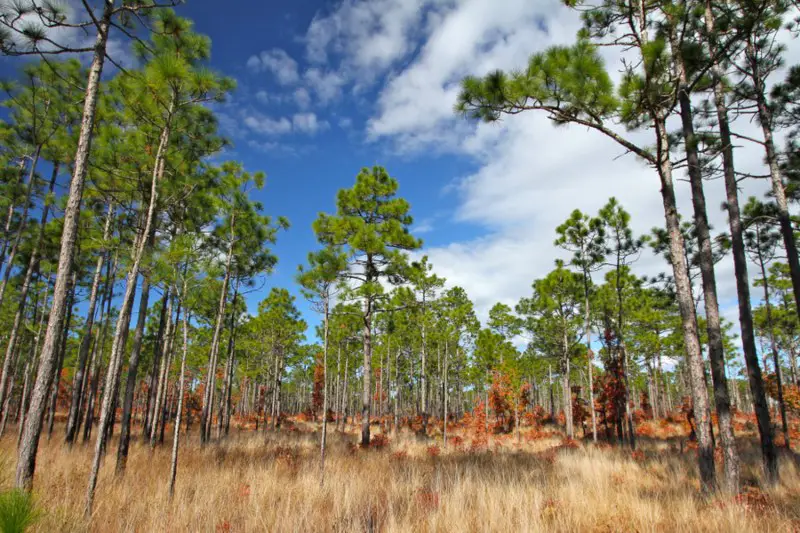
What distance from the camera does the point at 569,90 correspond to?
4852 millimetres

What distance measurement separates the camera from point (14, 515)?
242cm

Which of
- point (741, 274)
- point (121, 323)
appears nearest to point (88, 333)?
point (121, 323)

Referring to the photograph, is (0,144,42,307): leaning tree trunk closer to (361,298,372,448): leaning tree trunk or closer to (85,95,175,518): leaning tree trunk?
(85,95,175,518): leaning tree trunk

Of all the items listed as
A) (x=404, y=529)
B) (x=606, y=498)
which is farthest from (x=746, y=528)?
(x=404, y=529)

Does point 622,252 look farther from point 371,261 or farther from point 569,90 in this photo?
point 569,90

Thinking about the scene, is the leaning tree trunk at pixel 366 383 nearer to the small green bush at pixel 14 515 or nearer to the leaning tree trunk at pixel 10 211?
the small green bush at pixel 14 515

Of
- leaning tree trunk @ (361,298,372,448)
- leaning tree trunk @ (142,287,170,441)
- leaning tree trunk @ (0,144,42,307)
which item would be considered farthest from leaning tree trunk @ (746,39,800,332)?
leaning tree trunk @ (0,144,42,307)

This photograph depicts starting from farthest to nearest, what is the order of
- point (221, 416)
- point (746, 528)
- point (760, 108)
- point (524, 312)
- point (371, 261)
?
point (524, 312)
point (221, 416)
point (371, 261)
point (760, 108)
point (746, 528)

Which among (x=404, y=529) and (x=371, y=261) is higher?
(x=371, y=261)

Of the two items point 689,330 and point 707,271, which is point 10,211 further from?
point 707,271

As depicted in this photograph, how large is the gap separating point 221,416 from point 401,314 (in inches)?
449

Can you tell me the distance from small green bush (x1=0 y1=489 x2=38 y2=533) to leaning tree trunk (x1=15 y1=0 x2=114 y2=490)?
1776mm

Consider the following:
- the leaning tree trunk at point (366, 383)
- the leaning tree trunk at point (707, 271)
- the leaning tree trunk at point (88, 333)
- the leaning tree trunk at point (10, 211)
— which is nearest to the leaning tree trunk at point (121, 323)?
the leaning tree trunk at point (88, 333)

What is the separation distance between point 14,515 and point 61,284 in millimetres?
3071
